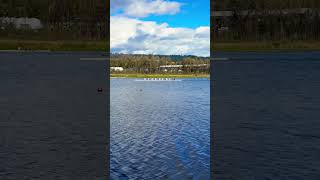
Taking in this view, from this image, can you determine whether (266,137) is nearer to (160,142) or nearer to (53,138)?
(160,142)

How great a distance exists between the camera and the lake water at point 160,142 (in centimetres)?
3072

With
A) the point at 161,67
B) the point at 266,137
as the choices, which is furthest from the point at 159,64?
the point at 266,137

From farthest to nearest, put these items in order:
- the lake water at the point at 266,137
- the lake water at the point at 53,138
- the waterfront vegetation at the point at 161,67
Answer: the waterfront vegetation at the point at 161,67 < the lake water at the point at 53,138 < the lake water at the point at 266,137

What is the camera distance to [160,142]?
40906 mm

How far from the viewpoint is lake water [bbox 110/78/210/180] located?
3072 centimetres

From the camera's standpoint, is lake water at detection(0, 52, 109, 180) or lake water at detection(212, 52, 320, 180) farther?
lake water at detection(0, 52, 109, 180)

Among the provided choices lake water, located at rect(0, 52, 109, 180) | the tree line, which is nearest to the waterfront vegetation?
the tree line

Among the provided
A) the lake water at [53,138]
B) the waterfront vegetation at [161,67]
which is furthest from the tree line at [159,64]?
the lake water at [53,138]

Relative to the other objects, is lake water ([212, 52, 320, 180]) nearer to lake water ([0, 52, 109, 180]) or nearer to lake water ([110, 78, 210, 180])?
lake water ([110, 78, 210, 180])

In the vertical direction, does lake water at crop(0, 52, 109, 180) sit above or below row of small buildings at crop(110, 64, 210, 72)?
below

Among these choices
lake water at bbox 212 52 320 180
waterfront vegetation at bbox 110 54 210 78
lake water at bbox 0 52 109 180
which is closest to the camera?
lake water at bbox 212 52 320 180

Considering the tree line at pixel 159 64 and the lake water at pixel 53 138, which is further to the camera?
the tree line at pixel 159 64

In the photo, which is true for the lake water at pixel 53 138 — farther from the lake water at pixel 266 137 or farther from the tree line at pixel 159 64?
the tree line at pixel 159 64

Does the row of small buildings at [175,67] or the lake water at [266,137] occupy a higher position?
the row of small buildings at [175,67]
